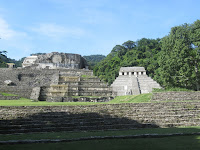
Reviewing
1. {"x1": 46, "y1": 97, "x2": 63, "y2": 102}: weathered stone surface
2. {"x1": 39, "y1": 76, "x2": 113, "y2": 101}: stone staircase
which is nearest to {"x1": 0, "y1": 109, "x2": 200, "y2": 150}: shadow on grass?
{"x1": 46, "y1": 97, "x2": 63, "y2": 102}: weathered stone surface

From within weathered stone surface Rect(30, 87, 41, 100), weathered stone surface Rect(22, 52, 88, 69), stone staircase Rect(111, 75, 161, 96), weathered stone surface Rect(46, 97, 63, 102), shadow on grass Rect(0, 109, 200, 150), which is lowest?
shadow on grass Rect(0, 109, 200, 150)

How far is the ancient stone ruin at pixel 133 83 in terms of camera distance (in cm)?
2639

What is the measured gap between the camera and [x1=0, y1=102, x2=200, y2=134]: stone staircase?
Result: 9711mm

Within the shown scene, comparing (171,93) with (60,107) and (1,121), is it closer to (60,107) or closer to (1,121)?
(60,107)

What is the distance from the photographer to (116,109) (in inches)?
477

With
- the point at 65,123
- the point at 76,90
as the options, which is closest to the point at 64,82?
the point at 76,90

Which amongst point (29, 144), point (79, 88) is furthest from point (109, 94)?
point (29, 144)

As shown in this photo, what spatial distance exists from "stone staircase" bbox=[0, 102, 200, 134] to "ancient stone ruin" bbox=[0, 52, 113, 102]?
754 centimetres

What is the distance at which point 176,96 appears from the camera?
53.7 ft

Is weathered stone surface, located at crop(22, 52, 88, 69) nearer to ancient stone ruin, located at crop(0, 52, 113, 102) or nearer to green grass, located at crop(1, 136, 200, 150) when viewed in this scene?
ancient stone ruin, located at crop(0, 52, 113, 102)

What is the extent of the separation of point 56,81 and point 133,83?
1102 cm

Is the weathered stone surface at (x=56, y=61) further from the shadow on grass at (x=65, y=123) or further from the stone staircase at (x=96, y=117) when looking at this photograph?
the shadow on grass at (x=65, y=123)

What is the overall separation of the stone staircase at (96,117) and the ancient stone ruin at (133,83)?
12.1 metres

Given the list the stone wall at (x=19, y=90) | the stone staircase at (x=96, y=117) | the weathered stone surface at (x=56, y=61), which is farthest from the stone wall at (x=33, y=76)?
the stone staircase at (x=96, y=117)
